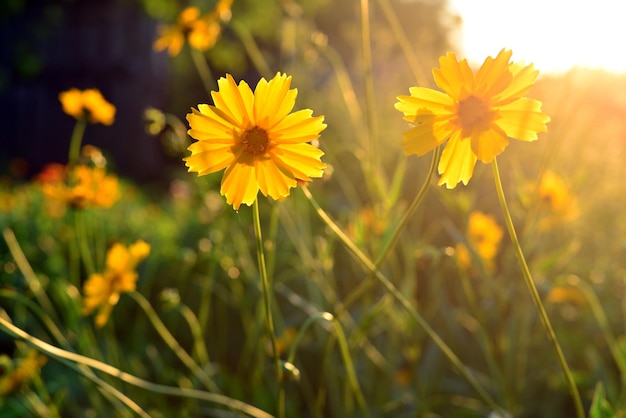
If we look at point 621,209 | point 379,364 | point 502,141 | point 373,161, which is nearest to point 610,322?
point 621,209

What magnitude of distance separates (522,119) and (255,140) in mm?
322

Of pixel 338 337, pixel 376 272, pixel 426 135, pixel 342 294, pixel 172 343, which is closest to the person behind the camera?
pixel 426 135

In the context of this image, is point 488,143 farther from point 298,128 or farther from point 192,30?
point 192,30

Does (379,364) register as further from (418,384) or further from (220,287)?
(220,287)

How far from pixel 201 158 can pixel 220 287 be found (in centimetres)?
195

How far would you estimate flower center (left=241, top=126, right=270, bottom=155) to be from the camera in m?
0.83

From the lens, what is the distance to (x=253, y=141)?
836 millimetres

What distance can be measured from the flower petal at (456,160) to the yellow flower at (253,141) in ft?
0.49

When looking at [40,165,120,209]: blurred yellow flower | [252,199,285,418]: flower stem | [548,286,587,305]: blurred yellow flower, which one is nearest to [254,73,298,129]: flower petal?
[252,199,285,418]: flower stem

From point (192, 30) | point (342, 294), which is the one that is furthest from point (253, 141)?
point (342, 294)

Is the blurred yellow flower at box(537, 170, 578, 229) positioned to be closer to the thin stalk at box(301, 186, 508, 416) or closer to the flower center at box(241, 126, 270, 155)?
the thin stalk at box(301, 186, 508, 416)

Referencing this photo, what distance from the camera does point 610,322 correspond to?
7.55 ft

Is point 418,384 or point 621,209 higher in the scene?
point 621,209

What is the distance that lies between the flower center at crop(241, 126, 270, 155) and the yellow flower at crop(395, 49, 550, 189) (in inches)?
6.7
